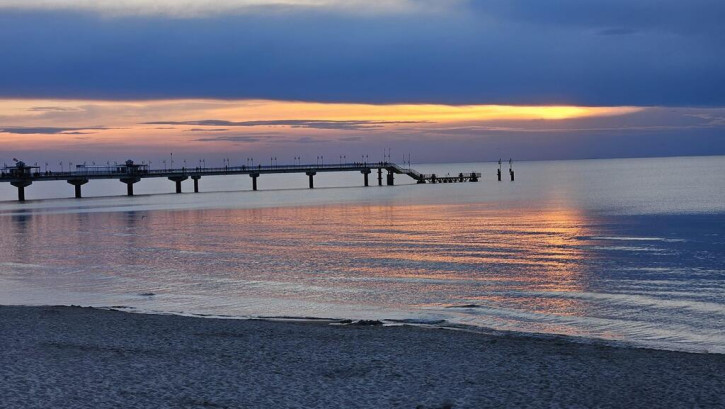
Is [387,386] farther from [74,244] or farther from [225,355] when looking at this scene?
[74,244]

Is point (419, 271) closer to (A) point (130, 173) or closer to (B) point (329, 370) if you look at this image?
(B) point (329, 370)

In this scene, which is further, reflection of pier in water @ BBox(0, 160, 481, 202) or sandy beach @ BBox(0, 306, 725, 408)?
reflection of pier in water @ BBox(0, 160, 481, 202)

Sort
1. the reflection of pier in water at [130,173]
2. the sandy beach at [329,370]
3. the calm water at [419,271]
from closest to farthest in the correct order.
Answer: the sandy beach at [329,370], the calm water at [419,271], the reflection of pier in water at [130,173]

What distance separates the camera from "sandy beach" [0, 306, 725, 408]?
11117 mm

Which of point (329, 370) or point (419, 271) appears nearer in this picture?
point (329, 370)

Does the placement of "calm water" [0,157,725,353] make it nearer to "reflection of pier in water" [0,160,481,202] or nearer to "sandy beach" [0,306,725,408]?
"sandy beach" [0,306,725,408]

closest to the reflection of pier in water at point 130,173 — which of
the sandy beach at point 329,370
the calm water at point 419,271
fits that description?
the calm water at point 419,271

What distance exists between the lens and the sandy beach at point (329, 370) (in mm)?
11117

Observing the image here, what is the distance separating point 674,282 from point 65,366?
19.6 m

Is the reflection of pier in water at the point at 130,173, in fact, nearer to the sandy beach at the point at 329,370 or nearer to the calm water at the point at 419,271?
the calm water at the point at 419,271

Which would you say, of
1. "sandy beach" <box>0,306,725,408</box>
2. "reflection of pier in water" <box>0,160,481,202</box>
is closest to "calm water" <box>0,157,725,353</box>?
"sandy beach" <box>0,306,725,408</box>

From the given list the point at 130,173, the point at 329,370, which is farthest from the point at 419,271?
the point at 130,173

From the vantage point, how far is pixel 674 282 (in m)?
26.2

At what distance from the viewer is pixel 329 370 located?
42.5 ft
